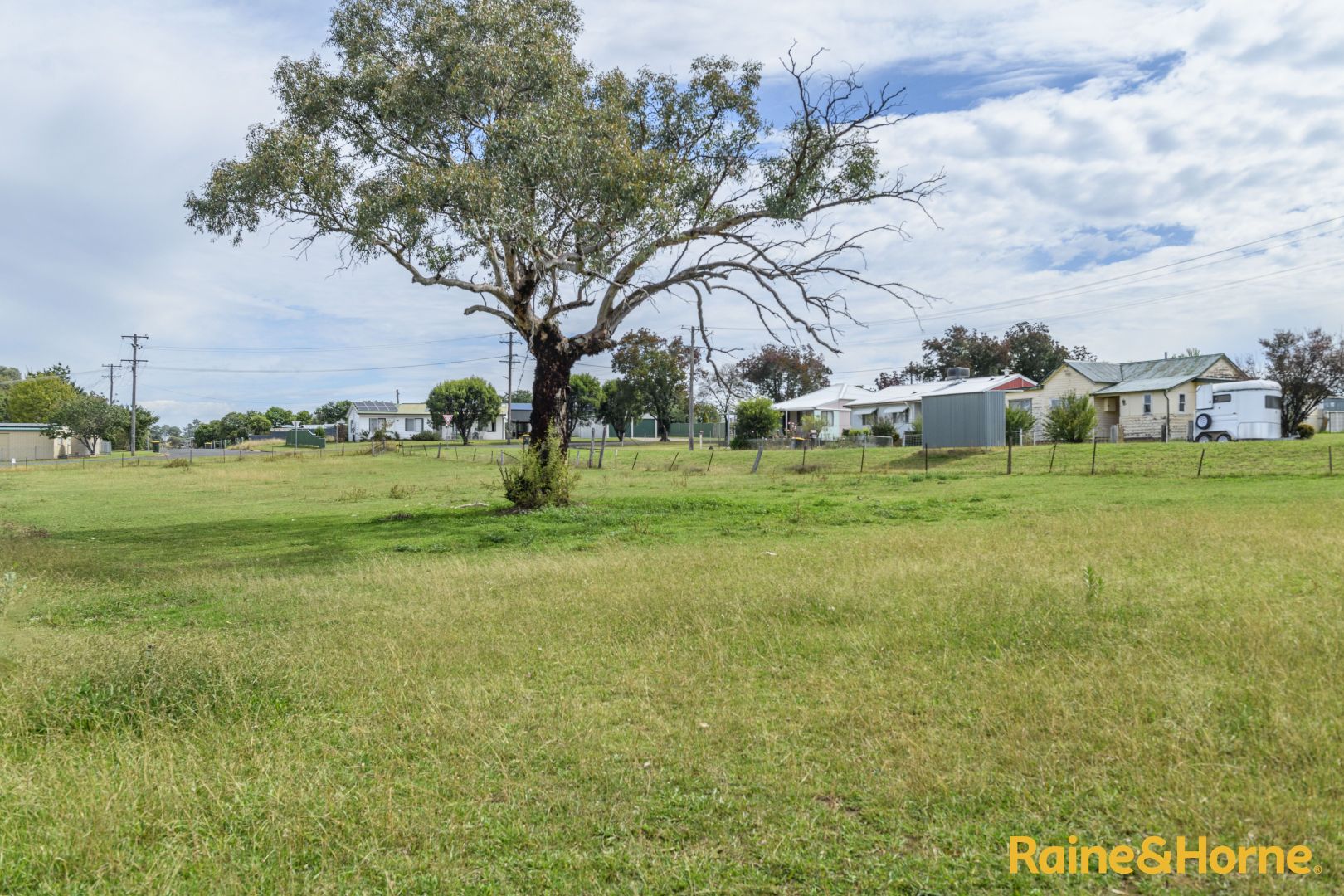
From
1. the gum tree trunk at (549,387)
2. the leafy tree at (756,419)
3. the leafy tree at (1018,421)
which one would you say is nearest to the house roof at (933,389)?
the leafy tree at (1018,421)

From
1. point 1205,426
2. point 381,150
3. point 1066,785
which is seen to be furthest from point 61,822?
point 1205,426

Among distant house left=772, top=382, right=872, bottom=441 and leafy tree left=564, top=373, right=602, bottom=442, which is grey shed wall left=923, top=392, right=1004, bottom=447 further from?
leafy tree left=564, top=373, right=602, bottom=442

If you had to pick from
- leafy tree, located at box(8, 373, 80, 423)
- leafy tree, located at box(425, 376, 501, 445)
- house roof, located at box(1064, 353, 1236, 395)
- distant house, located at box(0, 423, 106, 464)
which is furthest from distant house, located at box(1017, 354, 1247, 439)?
leafy tree, located at box(8, 373, 80, 423)

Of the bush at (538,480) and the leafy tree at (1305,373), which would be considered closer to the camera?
the bush at (538,480)

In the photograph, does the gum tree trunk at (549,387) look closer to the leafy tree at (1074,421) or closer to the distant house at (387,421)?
the leafy tree at (1074,421)

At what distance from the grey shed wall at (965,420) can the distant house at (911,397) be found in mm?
5510

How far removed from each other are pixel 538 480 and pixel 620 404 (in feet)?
207

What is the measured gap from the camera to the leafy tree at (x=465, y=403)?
3452 inches

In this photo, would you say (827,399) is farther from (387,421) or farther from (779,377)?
(387,421)

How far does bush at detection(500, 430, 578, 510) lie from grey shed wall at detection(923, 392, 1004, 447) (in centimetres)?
2312

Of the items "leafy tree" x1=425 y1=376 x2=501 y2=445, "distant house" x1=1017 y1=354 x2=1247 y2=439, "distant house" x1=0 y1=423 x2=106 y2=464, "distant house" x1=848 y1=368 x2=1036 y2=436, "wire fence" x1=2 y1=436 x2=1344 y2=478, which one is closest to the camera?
"wire fence" x1=2 y1=436 x2=1344 y2=478

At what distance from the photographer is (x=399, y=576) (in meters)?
11.9

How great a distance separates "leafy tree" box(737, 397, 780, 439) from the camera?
5584 centimetres

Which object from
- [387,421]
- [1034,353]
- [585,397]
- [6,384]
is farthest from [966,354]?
[6,384]
